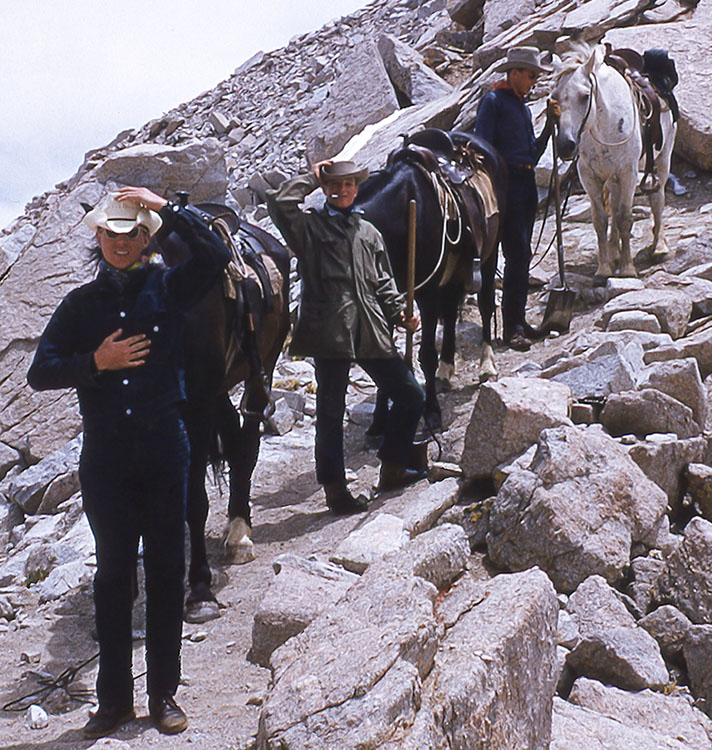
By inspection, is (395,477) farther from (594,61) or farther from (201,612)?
(594,61)

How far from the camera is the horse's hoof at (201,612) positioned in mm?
4434

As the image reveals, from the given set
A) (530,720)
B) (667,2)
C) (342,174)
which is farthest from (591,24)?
(530,720)

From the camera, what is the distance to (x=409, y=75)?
16.4 meters

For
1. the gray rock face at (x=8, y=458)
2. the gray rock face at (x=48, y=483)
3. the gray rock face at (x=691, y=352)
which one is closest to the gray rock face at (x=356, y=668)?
the gray rock face at (x=691, y=352)

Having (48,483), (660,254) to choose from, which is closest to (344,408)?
(48,483)

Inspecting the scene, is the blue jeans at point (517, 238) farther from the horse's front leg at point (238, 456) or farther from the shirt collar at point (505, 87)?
the horse's front leg at point (238, 456)

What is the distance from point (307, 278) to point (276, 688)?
3022 mm

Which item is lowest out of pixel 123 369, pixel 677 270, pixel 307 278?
pixel 677 270

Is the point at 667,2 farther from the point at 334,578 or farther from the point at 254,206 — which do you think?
the point at 334,578

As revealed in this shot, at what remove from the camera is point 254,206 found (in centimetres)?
1577

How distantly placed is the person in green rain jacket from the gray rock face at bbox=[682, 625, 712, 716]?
7.71 ft

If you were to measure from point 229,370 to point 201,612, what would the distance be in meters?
1.24

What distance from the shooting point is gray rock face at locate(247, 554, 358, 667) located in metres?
3.74

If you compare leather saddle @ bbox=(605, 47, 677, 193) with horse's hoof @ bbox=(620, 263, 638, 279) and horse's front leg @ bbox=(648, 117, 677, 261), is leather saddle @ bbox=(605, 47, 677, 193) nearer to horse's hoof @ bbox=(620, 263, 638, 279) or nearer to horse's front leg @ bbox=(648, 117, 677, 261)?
horse's front leg @ bbox=(648, 117, 677, 261)
